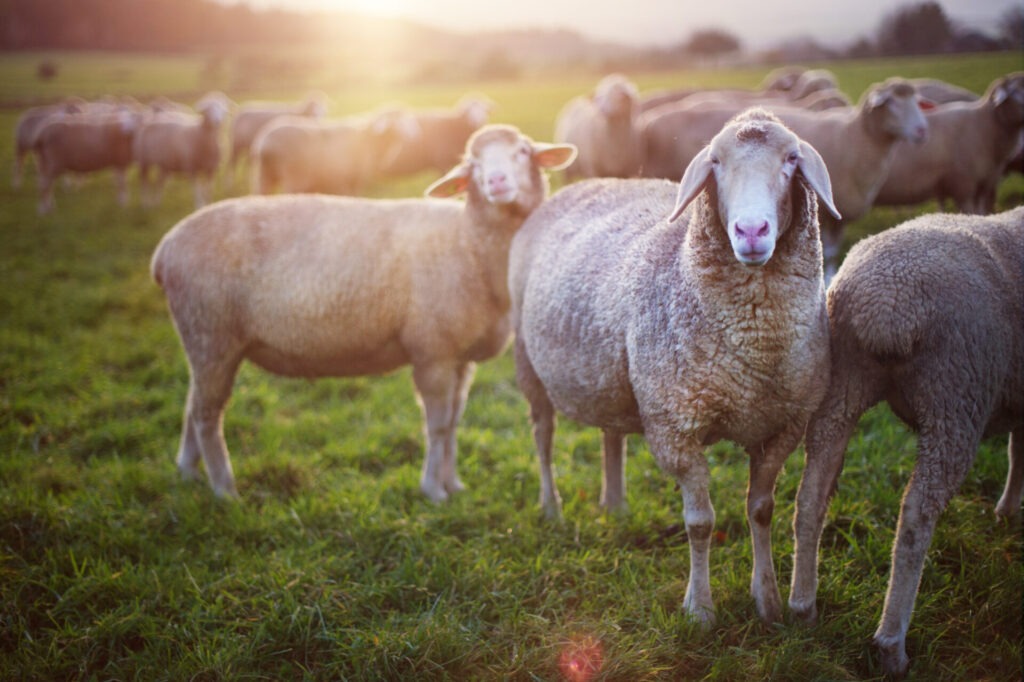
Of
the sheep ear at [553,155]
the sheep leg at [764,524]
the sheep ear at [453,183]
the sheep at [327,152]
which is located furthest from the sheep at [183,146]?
the sheep leg at [764,524]

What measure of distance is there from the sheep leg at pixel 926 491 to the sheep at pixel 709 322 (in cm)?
40

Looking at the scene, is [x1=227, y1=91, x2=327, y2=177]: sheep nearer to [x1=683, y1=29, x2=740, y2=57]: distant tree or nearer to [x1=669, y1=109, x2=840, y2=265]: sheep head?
[x1=669, y1=109, x2=840, y2=265]: sheep head

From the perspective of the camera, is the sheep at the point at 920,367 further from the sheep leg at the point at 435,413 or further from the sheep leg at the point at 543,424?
the sheep leg at the point at 435,413

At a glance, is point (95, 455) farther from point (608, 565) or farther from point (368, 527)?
point (608, 565)

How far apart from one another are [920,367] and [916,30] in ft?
19.2

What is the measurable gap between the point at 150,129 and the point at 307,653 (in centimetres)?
1418

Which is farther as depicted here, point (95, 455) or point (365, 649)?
point (95, 455)

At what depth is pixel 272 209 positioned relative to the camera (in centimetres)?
434

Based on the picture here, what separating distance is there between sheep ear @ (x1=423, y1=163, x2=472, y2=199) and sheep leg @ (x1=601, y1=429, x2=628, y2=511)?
1.76 meters

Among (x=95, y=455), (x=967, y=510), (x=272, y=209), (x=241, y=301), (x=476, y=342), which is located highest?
(x=272, y=209)

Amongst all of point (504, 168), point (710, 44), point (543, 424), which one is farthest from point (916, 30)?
point (710, 44)

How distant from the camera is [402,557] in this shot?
349 cm

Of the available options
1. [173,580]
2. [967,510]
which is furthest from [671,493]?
[173,580]

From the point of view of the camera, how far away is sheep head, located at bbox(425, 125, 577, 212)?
3826 mm
